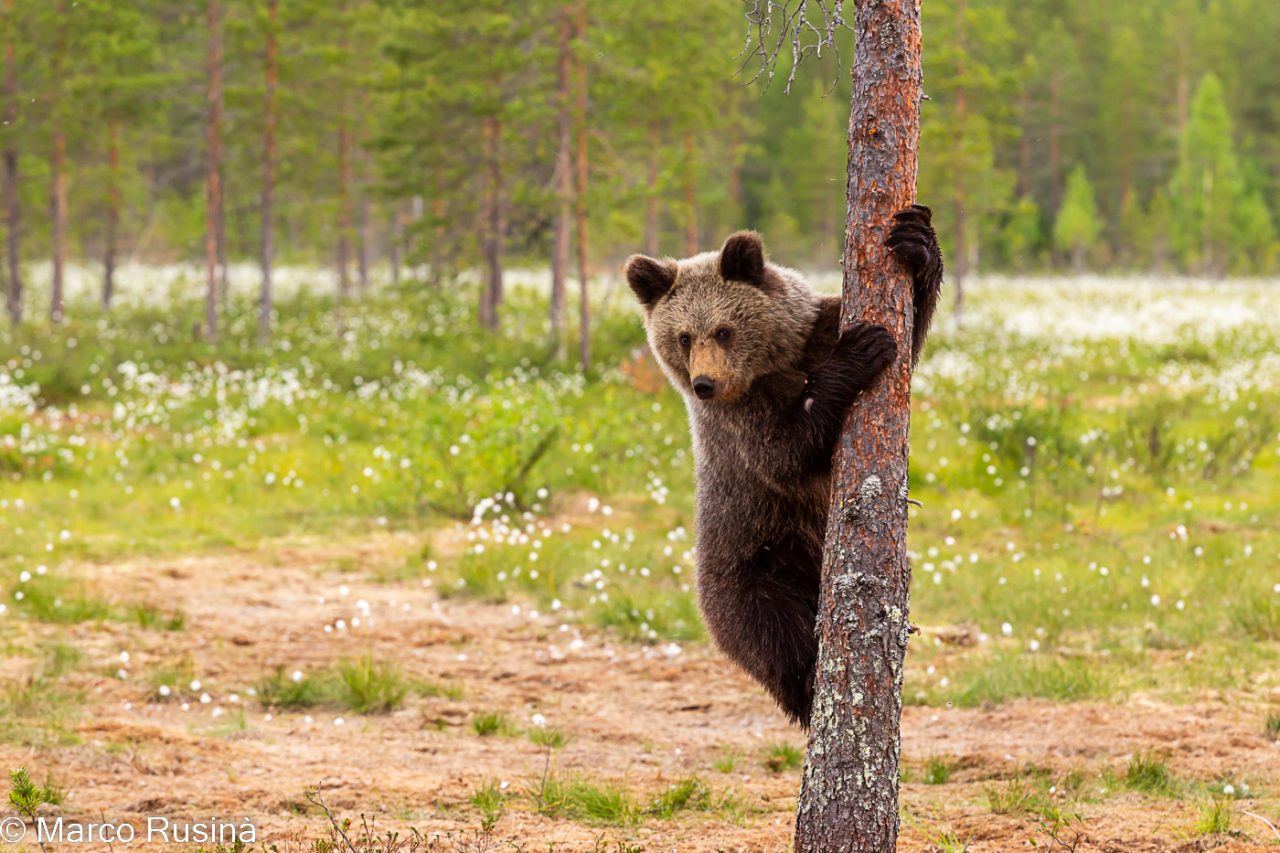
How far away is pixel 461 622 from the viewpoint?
9500 mm

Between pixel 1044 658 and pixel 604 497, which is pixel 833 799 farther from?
pixel 604 497

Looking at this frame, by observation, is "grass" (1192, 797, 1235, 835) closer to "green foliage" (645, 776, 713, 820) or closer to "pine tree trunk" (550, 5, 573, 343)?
"green foliage" (645, 776, 713, 820)

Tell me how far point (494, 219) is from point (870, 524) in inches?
877

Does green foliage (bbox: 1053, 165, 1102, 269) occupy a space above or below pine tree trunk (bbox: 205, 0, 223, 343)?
above

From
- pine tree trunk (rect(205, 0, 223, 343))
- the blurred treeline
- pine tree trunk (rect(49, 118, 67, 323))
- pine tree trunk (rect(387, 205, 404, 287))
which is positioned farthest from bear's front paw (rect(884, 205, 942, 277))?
pine tree trunk (rect(387, 205, 404, 287))

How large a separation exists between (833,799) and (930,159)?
2738 cm

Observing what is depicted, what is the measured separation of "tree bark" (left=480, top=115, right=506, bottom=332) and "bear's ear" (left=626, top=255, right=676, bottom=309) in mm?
18148

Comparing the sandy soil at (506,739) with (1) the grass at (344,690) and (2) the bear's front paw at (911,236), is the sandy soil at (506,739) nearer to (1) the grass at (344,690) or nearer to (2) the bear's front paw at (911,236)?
(1) the grass at (344,690)

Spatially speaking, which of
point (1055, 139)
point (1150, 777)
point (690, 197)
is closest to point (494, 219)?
point (690, 197)

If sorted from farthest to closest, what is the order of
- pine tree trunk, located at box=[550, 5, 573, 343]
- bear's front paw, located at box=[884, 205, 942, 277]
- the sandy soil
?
pine tree trunk, located at box=[550, 5, 573, 343] < the sandy soil < bear's front paw, located at box=[884, 205, 942, 277]

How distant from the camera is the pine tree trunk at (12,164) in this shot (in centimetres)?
2502

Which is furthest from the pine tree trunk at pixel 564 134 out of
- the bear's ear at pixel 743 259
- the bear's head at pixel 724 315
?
the bear's ear at pixel 743 259

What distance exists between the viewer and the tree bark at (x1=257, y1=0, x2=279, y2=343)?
24.7 metres

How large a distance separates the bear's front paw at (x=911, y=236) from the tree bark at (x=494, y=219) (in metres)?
19.9
